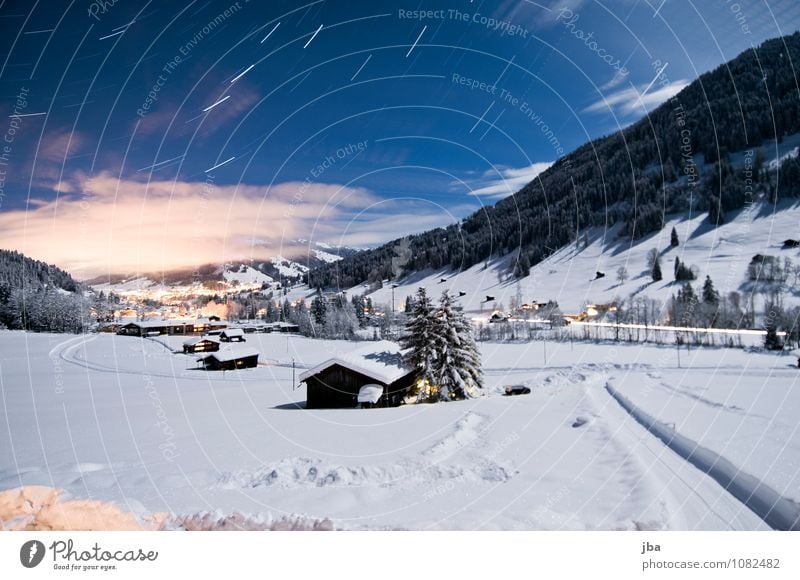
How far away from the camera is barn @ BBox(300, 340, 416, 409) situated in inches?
635

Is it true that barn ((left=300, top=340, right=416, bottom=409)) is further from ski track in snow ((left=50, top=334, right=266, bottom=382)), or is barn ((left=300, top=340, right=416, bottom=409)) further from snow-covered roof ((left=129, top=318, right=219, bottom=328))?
snow-covered roof ((left=129, top=318, right=219, bottom=328))

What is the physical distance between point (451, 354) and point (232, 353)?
26.3 metres

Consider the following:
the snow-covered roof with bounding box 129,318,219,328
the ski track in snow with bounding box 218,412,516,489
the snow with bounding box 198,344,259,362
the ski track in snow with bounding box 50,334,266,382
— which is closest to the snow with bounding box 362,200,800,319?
the snow with bounding box 198,344,259,362

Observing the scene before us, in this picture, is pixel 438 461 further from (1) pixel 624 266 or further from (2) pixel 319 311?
(1) pixel 624 266

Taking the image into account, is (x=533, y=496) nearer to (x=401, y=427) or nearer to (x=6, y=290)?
(x=401, y=427)

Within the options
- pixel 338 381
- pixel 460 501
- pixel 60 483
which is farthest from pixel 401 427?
pixel 338 381

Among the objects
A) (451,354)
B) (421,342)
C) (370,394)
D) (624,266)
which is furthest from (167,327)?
(624,266)

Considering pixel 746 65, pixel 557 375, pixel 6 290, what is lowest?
pixel 557 375

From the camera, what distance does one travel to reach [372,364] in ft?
55.0

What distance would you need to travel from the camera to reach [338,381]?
16.8 meters

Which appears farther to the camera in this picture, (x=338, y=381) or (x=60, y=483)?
(x=338, y=381)

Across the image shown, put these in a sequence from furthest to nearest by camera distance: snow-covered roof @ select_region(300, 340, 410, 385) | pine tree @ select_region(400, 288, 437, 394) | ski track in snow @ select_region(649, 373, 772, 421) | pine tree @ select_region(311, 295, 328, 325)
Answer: pine tree @ select_region(311, 295, 328, 325) < pine tree @ select_region(400, 288, 437, 394) < snow-covered roof @ select_region(300, 340, 410, 385) < ski track in snow @ select_region(649, 373, 772, 421)

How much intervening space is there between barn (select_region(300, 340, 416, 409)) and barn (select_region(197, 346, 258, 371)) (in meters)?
22.1

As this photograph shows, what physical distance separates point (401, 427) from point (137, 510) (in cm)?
615
